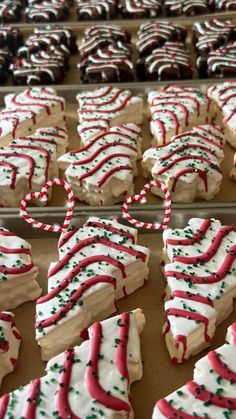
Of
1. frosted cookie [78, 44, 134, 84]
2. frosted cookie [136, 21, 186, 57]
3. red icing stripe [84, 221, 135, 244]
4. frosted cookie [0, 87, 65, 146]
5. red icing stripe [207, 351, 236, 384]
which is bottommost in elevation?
red icing stripe [207, 351, 236, 384]

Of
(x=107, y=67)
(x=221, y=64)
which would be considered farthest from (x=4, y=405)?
(x=221, y=64)

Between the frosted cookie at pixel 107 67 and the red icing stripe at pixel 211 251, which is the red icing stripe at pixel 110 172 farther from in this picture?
the frosted cookie at pixel 107 67

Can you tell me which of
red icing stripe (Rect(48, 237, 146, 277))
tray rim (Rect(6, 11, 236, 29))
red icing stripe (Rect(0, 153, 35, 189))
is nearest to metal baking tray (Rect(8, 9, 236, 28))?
tray rim (Rect(6, 11, 236, 29))

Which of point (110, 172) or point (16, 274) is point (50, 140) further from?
point (16, 274)

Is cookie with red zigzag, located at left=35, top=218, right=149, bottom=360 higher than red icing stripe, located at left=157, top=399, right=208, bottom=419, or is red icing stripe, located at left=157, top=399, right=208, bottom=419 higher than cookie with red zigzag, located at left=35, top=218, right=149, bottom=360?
cookie with red zigzag, located at left=35, top=218, right=149, bottom=360

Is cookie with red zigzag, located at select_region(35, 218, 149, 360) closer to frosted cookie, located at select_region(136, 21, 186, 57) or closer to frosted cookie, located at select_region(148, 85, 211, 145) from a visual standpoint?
frosted cookie, located at select_region(148, 85, 211, 145)

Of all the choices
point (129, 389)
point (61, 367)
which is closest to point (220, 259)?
point (129, 389)

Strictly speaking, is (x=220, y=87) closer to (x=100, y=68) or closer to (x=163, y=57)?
(x=163, y=57)
